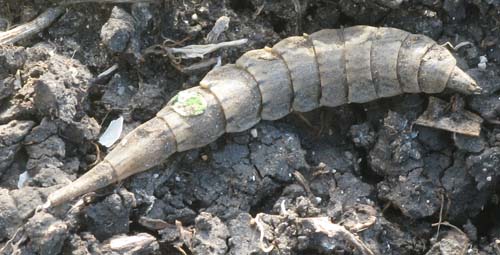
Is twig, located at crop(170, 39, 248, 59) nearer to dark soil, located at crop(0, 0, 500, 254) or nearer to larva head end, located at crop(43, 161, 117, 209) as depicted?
dark soil, located at crop(0, 0, 500, 254)

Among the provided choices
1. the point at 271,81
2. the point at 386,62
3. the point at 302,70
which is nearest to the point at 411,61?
the point at 386,62

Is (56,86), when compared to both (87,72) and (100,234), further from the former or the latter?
(100,234)

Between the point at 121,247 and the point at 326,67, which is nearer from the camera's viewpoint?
the point at 121,247

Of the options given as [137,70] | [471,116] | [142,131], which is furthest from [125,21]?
[471,116]

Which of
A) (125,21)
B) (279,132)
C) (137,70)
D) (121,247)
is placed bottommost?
(121,247)

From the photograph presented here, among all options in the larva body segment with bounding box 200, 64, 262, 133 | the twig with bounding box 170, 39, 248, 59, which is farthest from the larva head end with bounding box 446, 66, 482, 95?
the twig with bounding box 170, 39, 248, 59

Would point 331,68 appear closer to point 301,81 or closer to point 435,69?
point 301,81

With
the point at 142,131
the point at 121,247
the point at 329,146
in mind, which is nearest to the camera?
the point at 121,247
